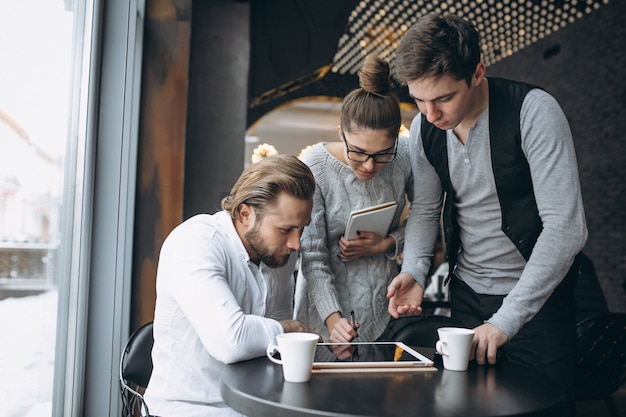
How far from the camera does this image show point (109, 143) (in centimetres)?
240

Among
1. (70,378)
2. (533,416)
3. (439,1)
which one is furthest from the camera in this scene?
(439,1)

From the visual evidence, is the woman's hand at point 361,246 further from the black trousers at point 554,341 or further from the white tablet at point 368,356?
the black trousers at point 554,341

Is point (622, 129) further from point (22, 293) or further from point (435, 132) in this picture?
point (22, 293)

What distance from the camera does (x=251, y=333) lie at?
1.25 meters

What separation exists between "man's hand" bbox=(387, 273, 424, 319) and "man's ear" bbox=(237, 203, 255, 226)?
423mm

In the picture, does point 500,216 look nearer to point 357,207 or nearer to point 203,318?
point 357,207

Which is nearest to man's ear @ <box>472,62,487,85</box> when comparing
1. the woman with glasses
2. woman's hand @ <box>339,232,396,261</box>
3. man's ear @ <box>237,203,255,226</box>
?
the woman with glasses

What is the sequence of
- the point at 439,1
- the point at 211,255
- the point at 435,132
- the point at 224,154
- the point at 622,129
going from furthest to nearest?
the point at 622,129, the point at 439,1, the point at 224,154, the point at 435,132, the point at 211,255

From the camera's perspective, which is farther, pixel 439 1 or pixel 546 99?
pixel 439 1

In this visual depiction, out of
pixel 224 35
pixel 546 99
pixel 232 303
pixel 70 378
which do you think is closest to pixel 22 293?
pixel 232 303

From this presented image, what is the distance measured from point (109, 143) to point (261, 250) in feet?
3.84

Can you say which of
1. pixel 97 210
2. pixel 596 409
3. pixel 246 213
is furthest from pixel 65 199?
pixel 596 409

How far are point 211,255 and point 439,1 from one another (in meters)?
5.98

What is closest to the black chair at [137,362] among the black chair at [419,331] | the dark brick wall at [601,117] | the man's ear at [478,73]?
Result: the black chair at [419,331]
